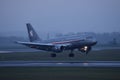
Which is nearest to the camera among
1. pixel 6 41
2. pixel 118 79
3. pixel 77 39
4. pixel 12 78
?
pixel 118 79

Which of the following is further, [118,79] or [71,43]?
[71,43]

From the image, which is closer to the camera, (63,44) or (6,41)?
(63,44)

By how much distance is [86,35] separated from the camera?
54.5 metres

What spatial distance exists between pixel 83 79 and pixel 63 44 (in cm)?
3047

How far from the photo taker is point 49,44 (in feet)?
188

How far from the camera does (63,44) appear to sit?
182 feet

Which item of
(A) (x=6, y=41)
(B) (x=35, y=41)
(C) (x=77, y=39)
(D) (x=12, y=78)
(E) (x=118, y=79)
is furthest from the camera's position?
(A) (x=6, y=41)

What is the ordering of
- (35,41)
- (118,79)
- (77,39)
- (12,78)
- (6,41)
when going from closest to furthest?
(118,79)
(12,78)
(77,39)
(35,41)
(6,41)

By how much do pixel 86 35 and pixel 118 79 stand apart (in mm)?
30399

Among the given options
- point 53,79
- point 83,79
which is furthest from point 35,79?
point 83,79

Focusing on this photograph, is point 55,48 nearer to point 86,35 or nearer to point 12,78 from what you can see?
point 86,35

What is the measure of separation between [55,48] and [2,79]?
30103 millimetres

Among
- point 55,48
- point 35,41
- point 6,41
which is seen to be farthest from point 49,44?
point 6,41

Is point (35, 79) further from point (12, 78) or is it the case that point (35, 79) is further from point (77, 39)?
point (77, 39)
